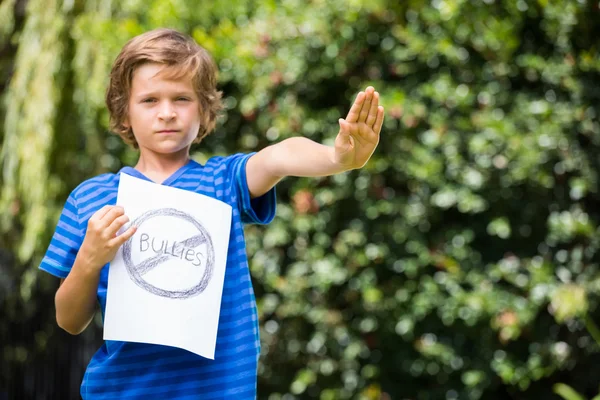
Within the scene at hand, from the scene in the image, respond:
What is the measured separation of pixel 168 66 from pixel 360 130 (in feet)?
1.41

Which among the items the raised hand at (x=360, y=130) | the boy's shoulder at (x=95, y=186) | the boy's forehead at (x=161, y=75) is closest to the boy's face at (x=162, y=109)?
the boy's forehead at (x=161, y=75)

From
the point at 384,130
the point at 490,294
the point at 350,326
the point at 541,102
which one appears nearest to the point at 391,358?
the point at 350,326

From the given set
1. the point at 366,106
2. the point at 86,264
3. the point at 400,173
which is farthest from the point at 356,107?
the point at 400,173

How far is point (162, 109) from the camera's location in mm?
1708

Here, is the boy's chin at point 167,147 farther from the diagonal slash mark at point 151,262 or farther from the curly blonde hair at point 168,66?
the diagonal slash mark at point 151,262

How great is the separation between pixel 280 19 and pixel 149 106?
2283 millimetres

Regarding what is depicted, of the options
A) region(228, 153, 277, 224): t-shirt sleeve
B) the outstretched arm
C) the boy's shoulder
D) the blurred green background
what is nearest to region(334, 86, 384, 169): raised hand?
the outstretched arm

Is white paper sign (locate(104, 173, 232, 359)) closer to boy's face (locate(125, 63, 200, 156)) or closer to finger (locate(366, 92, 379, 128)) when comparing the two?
boy's face (locate(125, 63, 200, 156))

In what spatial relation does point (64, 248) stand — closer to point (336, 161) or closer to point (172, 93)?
point (172, 93)

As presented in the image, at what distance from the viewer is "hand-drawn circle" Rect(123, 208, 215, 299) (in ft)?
5.48

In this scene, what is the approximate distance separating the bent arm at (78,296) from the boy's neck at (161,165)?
25cm

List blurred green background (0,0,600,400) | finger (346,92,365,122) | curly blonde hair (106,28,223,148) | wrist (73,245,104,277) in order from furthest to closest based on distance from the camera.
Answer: blurred green background (0,0,600,400) → curly blonde hair (106,28,223,148) → wrist (73,245,104,277) → finger (346,92,365,122)

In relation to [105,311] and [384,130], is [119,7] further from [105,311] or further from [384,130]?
[105,311]

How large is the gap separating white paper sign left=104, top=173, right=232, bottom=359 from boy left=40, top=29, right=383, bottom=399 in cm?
5
